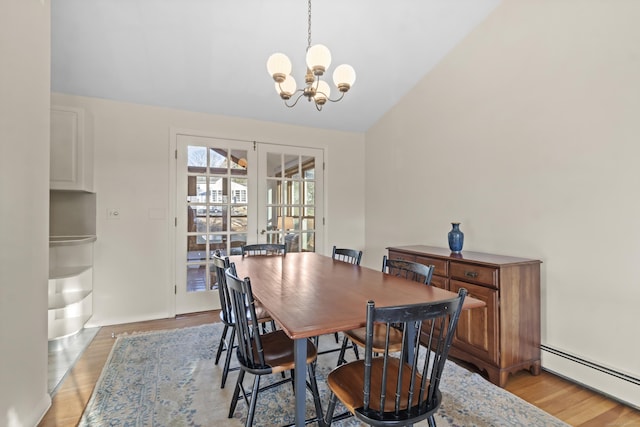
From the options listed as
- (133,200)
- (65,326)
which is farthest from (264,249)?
(65,326)

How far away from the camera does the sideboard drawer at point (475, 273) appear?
2.13 meters

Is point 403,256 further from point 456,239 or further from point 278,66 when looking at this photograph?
point 278,66

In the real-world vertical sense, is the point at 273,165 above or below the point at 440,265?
above

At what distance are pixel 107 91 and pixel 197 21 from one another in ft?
4.23

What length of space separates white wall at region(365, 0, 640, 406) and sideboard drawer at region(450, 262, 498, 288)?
0.50 meters

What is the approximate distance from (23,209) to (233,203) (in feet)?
7.26

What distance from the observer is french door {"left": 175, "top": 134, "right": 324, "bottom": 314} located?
3537 millimetres

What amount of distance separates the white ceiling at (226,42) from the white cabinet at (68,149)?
339 millimetres

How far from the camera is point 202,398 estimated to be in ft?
6.30

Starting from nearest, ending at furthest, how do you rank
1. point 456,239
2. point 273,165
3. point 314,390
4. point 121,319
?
point 314,390 → point 456,239 → point 121,319 → point 273,165

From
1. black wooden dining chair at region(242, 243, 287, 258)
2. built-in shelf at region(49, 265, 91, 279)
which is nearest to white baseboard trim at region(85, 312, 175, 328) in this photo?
built-in shelf at region(49, 265, 91, 279)

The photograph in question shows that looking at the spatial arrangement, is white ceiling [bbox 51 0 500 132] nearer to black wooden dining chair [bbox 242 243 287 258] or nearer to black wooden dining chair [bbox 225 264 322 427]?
black wooden dining chair [bbox 242 243 287 258]

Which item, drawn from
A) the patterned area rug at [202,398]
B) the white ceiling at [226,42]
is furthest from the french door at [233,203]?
the patterned area rug at [202,398]

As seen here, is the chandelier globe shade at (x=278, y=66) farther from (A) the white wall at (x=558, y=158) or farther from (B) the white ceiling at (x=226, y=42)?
(A) the white wall at (x=558, y=158)
